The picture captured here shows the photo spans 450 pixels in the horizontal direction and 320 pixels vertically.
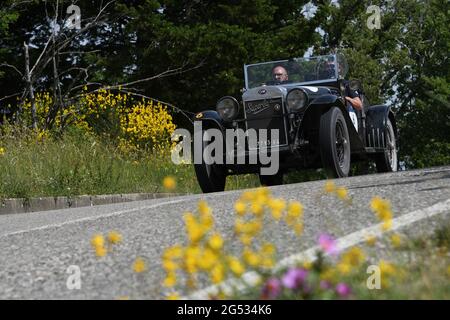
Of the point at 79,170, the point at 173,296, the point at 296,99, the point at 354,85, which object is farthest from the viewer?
the point at 79,170

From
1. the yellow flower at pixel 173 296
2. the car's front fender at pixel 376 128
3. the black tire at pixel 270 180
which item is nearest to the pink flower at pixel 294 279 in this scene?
the yellow flower at pixel 173 296

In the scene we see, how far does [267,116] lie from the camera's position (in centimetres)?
1277

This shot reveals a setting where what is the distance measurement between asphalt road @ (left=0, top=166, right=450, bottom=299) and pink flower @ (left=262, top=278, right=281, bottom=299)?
30.8 inches

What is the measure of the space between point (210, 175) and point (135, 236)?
20.5 ft

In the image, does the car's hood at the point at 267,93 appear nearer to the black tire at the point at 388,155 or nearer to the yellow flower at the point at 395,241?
the black tire at the point at 388,155

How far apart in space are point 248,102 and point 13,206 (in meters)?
3.46

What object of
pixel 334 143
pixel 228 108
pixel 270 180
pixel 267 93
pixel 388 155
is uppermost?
pixel 267 93

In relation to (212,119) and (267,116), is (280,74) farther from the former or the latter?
(212,119)

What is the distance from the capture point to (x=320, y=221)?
6.16 m

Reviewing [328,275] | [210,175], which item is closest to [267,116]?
[210,175]

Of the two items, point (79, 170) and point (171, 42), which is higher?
point (171, 42)

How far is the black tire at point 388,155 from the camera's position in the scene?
14836 millimetres

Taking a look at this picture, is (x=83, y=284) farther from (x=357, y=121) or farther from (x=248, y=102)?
(x=357, y=121)

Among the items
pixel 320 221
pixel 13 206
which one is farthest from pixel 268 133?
pixel 320 221
